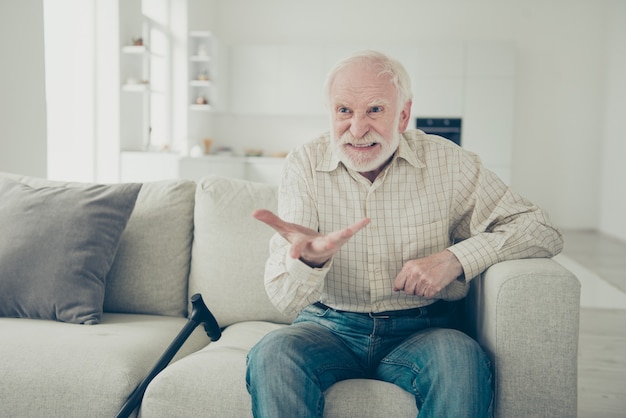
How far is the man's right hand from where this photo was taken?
4.22 feet

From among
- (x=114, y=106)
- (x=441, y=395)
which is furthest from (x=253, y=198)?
A: (x=114, y=106)

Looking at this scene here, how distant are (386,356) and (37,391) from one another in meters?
0.85

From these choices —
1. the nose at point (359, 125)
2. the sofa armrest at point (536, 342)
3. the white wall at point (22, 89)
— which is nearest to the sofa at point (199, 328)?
the sofa armrest at point (536, 342)

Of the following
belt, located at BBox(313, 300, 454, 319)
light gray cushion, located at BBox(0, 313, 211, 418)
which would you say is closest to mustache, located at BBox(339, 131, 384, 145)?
belt, located at BBox(313, 300, 454, 319)

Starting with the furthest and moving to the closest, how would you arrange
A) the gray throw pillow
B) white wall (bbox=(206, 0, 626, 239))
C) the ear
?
white wall (bbox=(206, 0, 626, 239)), the gray throw pillow, the ear

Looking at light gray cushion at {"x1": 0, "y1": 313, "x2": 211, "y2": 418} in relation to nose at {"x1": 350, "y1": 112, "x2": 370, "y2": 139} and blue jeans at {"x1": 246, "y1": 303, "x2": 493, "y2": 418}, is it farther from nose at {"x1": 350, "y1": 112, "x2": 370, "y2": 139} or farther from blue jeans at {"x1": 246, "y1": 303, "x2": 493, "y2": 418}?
nose at {"x1": 350, "y1": 112, "x2": 370, "y2": 139}

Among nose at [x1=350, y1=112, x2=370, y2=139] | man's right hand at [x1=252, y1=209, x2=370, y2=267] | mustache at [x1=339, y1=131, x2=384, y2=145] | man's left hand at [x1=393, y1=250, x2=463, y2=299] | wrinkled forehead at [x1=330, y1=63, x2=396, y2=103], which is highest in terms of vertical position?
wrinkled forehead at [x1=330, y1=63, x2=396, y2=103]

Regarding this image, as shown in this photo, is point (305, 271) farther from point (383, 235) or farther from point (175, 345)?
point (175, 345)

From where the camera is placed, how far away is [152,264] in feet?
6.60

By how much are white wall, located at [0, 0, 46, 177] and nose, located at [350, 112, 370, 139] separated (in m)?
2.83

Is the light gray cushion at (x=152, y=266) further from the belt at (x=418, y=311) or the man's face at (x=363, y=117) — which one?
the man's face at (x=363, y=117)

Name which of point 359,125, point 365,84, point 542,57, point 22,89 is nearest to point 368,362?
point 359,125

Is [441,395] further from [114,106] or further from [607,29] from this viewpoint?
[607,29]

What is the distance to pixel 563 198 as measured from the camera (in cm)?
820
